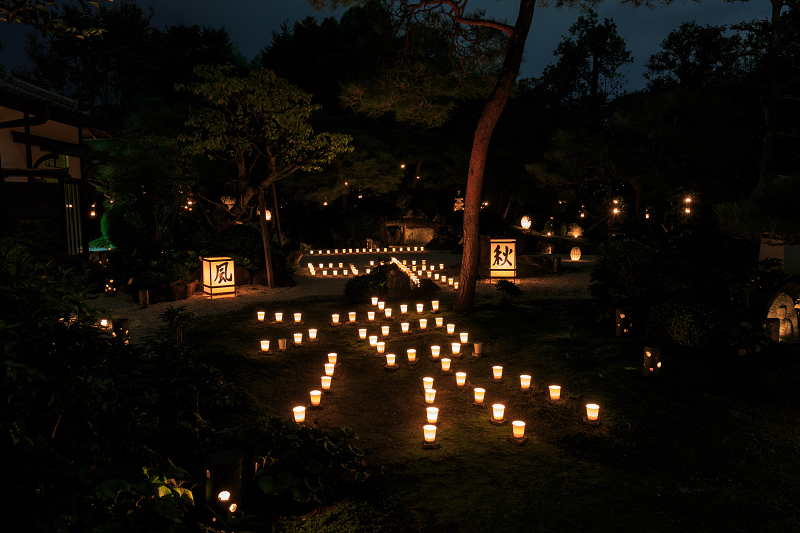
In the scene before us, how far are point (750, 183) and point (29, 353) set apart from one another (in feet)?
57.1

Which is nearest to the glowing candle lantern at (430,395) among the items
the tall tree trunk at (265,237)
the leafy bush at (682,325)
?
the leafy bush at (682,325)

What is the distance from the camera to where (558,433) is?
500cm

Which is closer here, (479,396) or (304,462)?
(304,462)

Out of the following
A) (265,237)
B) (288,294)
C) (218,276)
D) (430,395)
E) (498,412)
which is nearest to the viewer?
(498,412)

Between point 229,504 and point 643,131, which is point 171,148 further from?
point 643,131

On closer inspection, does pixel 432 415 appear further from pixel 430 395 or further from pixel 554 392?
pixel 554 392

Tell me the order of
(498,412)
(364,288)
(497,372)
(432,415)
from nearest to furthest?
(432,415), (498,412), (497,372), (364,288)

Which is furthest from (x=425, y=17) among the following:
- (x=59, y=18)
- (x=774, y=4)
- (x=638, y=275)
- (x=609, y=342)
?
(x=774, y=4)

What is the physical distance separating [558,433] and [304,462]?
2.71 m

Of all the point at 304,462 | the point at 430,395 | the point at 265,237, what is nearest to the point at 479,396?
the point at 430,395

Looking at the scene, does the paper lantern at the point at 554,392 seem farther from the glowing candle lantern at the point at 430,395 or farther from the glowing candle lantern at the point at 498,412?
the glowing candle lantern at the point at 430,395

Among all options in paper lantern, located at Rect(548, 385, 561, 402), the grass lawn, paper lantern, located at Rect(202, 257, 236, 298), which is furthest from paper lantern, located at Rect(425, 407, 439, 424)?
paper lantern, located at Rect(202, 257, 236, 298)

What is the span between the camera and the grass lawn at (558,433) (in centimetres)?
354

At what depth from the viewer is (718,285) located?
31.4 ft
